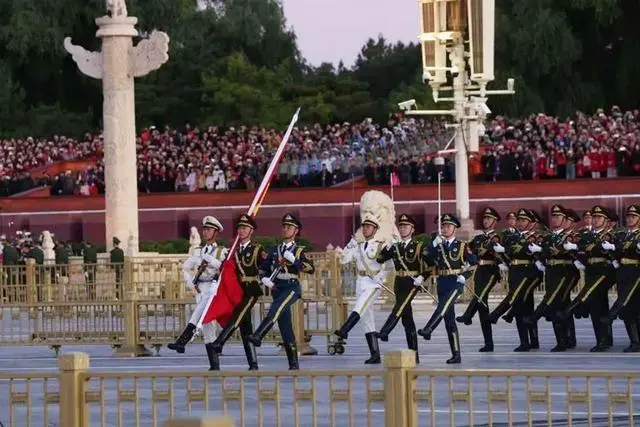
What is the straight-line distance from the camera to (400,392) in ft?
32.7

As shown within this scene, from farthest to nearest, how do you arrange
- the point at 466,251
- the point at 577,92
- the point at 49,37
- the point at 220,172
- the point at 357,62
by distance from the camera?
the point at 357,62 < the point at 49,37 < the point at 577,92 < the point at 220,172 < the point at 466,251

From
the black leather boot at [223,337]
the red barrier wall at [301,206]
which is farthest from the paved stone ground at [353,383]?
the red barrier wall at [301,206]

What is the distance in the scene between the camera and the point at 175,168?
48156 millimetres

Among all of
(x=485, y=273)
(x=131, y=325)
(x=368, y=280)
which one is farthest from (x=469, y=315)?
(x=131, y=325)

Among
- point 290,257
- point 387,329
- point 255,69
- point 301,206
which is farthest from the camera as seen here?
point 255,69

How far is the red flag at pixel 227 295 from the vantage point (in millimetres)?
18906

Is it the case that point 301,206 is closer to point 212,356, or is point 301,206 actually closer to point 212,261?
point 212,261

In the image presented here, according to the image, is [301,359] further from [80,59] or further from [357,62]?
[357,62]

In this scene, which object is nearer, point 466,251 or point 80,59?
point 466,251

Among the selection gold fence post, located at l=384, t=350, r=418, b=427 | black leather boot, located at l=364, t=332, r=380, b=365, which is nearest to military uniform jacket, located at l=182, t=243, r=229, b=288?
black leather boot, located at l=364, t=332, r=380, b=365

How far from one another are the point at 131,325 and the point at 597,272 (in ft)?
17.6

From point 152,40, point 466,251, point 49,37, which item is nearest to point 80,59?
point 152,40

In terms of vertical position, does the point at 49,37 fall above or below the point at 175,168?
above

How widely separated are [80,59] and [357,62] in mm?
37619
